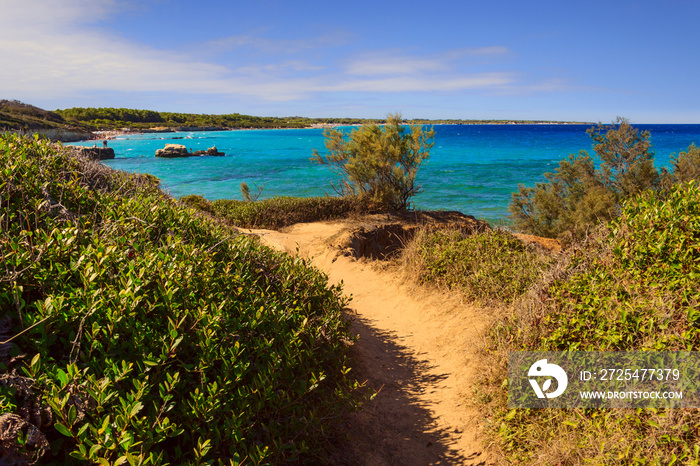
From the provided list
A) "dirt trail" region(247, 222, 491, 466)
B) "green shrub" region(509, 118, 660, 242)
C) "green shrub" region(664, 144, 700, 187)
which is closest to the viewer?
"dirt trail" region(247, 222, 491, 466)

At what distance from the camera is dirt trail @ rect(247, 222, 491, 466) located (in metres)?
3.94

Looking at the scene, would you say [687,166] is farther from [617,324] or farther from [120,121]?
[120,121]

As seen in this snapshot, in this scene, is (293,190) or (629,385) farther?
(293,190)

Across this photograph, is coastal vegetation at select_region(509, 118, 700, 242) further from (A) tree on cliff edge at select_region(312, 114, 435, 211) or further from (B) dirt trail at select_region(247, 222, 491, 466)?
(B) dirt trail at select_region(247, 222, 491, 466)

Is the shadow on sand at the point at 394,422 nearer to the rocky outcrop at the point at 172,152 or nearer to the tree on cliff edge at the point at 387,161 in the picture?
the tree on cliff edge at the point at 387,161

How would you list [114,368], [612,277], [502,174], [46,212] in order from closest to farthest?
[114,368]
[46,212]
[612,277]
[502,174]

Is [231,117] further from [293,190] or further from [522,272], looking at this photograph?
[522,272]

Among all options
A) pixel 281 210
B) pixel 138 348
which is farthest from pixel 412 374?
pixel 281 210

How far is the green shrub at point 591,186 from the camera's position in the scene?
16.5m

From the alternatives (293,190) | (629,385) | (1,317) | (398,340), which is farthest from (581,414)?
(293,190)

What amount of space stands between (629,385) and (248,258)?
4.30 metres

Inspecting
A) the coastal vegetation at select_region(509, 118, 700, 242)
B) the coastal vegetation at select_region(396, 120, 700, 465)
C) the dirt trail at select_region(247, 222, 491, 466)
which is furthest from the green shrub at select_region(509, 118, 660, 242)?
the coastal vegetation at select_region(396, 120, 700, 465)

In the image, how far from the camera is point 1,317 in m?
2.41

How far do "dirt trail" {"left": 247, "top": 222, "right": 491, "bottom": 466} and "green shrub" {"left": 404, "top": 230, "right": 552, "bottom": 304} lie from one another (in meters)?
0.40
